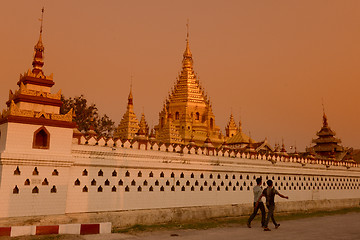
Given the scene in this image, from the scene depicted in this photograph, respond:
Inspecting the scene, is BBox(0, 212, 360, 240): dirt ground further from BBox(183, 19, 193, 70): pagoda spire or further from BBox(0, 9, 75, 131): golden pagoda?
BBox(183, 19, 193, 70): pagoda spire

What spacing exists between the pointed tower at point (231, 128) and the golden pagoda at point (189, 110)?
9041 millimetres

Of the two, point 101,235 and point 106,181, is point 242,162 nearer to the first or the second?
point 106,181

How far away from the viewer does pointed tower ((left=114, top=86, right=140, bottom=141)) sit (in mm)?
37031

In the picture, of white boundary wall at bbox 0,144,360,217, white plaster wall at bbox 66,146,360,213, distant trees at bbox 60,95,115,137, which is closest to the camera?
white boundary wall at bbox 0,144,360,217

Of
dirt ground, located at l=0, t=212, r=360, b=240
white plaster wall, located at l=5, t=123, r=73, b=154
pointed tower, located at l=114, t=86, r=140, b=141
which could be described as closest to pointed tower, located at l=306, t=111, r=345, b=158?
pointed tower, located at l=114, t=86, r=140, b=141

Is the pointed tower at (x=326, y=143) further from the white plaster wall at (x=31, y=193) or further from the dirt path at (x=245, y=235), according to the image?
the white plaster wall at (x=31, y=193)

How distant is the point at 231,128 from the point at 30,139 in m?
42.9

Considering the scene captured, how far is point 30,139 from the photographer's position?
561 inches

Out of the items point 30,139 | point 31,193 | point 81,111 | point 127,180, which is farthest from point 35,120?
point 81,111

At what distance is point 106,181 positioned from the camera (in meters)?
16.5

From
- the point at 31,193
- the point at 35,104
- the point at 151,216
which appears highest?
the point at 35,104

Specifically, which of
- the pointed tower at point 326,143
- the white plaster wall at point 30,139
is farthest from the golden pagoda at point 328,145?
the white plaster wall at point 30,139

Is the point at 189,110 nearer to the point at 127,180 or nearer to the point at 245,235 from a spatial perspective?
the point at 127,180

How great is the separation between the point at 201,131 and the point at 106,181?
2496 centimetres
